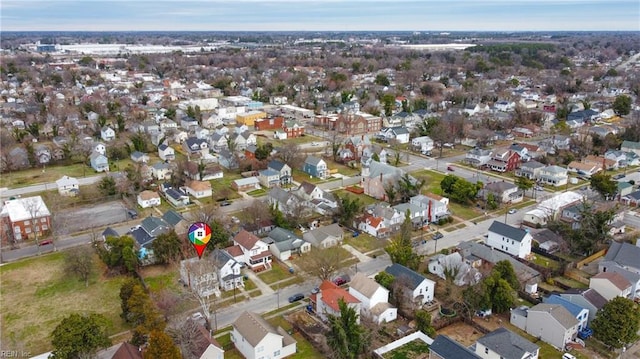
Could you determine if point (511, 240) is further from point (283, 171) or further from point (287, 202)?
point (283, 171)

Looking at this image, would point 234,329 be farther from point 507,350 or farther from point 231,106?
point 231,106

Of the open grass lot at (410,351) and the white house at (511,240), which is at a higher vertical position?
the white house at (511,240)

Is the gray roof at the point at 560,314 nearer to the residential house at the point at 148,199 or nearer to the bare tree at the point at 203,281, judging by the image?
the bare tree at the point at 203,281

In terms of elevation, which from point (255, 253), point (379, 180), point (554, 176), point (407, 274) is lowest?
point (255, 253)

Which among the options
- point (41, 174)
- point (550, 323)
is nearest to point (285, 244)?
point (550, 323)

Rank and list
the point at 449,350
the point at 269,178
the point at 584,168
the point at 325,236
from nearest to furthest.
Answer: the point at 449,350 → the point at 325,236 → the point at 269,178 → the point at 584,168

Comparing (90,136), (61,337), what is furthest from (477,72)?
(61,337)

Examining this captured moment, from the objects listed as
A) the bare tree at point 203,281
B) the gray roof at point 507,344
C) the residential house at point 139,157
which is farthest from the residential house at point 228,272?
the residential house at point 139,157
